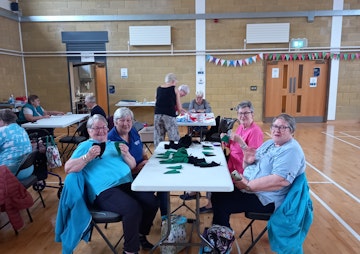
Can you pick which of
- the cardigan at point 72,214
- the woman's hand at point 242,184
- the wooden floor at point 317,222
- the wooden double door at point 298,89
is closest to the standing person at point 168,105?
the wooden floor at point 317,222

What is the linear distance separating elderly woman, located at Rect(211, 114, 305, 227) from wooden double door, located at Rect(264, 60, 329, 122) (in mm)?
6202

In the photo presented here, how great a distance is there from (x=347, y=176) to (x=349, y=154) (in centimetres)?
125

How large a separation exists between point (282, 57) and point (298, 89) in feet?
3.37

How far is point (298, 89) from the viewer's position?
786 centimetres

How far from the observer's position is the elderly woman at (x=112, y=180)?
1808 mm

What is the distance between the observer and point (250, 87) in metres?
7.79

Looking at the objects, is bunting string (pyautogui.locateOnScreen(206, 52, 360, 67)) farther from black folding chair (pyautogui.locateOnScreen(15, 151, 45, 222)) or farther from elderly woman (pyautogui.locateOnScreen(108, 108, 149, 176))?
black folding chair (pyautogui.locateOnScreen(15, 151, 45, 222))

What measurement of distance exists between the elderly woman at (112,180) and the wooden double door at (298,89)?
6.52 meters

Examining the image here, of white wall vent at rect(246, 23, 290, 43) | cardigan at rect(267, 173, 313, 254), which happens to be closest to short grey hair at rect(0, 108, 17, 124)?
cardigan at rect(267, 173, 313, 254)

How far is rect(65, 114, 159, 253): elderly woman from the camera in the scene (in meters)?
1.81

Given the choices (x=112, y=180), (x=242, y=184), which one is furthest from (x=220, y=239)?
(x=112, y=180)

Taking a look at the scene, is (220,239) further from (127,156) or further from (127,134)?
(127,134)

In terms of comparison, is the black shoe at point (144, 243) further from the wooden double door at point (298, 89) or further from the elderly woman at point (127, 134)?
the wooden double door at point (298, 89)

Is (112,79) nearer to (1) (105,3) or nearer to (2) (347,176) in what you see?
(1) (105,3)
